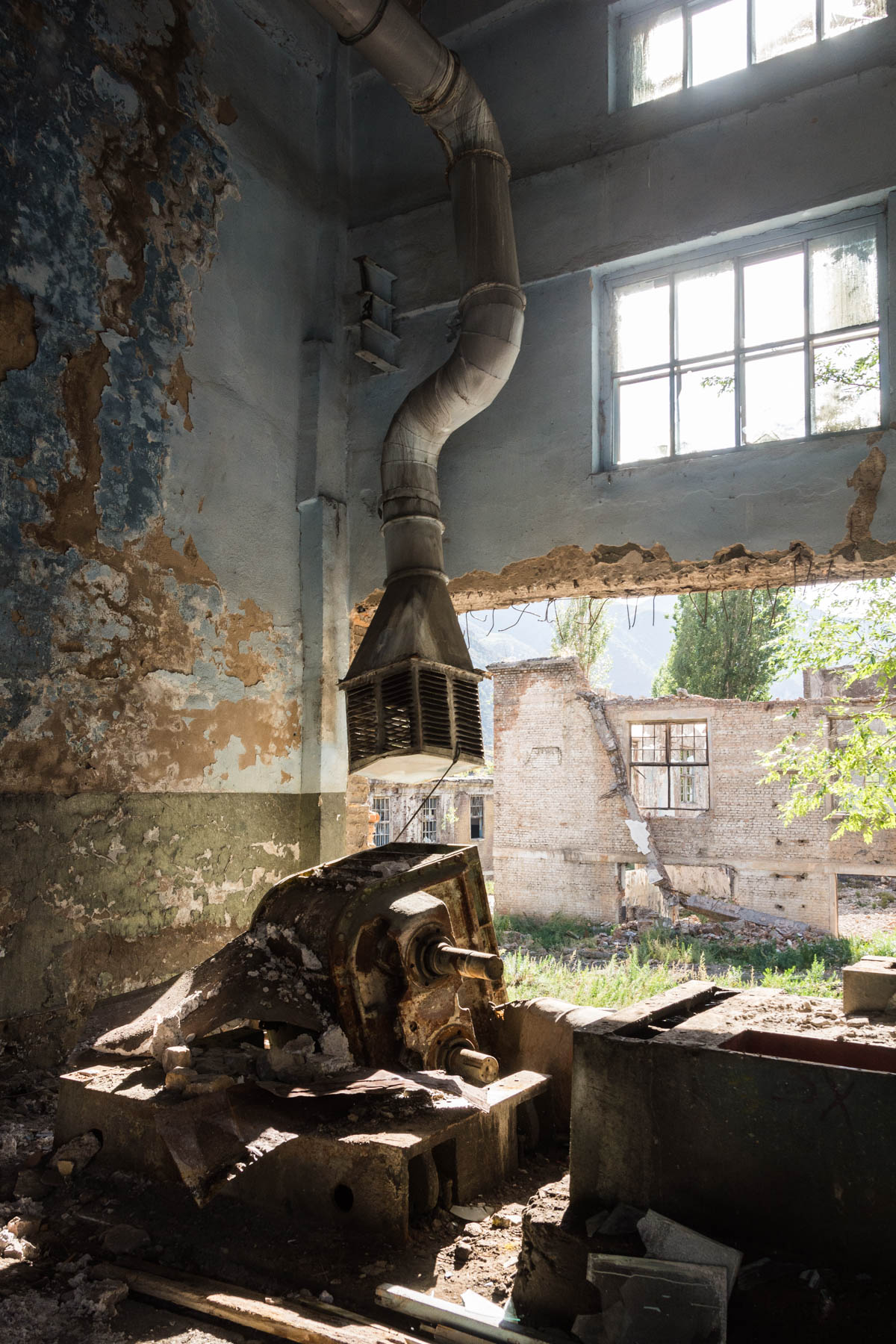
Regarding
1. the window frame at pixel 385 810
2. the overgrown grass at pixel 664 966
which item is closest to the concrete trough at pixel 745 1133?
the overgrown grass at pixel 664 966

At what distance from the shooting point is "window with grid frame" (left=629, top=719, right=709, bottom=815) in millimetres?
16609

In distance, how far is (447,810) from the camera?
23953mm

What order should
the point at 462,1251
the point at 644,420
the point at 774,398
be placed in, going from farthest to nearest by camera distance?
the point at 644,420
the point at 774,398
the point at 462,1251

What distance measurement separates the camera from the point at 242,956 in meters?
4.07

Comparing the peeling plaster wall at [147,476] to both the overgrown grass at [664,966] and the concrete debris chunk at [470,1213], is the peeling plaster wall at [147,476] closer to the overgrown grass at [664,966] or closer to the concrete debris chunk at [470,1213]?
the concrete debris chunk at [470,1213]

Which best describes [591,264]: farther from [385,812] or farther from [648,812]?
[385,812]

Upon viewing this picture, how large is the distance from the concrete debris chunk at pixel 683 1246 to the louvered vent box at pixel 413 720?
10.5 ft

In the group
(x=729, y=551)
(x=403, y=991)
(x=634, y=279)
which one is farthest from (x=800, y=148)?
(x=403, y=991)

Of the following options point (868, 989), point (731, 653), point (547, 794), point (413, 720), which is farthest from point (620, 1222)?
point (731, 653)

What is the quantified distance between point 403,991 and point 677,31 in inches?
257

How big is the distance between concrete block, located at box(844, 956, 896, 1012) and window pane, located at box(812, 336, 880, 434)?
3.57 m

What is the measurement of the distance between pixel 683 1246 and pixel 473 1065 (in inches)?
59.4

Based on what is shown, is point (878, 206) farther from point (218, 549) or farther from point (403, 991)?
point (403, 991)

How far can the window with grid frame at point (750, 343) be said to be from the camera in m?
5.65
